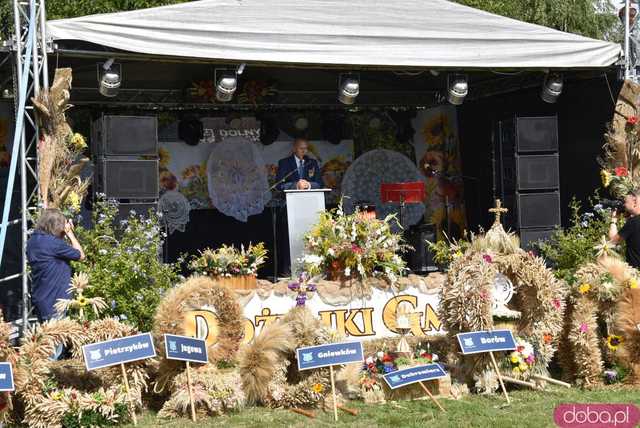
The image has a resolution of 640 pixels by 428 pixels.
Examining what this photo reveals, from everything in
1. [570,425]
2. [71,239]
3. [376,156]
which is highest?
[376,156]

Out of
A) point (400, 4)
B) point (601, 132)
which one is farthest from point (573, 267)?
point (400, 4)

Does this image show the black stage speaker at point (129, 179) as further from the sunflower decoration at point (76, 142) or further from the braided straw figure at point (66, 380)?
the braided straw figure at point (66, 380)

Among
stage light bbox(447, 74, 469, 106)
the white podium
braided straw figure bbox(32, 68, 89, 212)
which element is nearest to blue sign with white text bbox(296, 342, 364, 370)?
braided straw figure bbox(32, 68, 89, 212)

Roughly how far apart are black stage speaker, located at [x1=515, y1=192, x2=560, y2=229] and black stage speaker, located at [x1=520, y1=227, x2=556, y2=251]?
54 millimetres

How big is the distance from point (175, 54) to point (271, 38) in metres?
0.85

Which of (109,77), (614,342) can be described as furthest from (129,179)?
(614,342)

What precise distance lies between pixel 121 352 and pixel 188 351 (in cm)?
41

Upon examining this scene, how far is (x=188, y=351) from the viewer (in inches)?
239

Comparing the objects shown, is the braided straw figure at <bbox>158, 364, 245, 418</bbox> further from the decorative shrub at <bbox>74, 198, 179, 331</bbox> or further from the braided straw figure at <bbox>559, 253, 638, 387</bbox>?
the braided straw figure at <bbox>559, 253, 638, 387</bbox>

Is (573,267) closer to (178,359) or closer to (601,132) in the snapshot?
(601,132)

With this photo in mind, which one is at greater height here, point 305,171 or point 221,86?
point 221,86

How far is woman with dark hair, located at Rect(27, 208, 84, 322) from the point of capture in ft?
22.6

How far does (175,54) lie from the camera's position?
8.20 m

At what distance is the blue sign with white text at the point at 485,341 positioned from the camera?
6.45 m
